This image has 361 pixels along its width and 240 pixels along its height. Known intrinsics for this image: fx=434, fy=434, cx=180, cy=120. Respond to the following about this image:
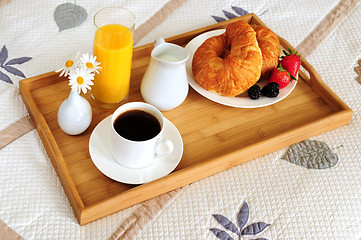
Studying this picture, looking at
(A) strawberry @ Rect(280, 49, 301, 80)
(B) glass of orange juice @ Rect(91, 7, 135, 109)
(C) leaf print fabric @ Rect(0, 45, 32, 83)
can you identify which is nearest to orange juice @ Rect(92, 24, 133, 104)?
(B) glass of orange juice @ Rect(91, 7, 135, 109)

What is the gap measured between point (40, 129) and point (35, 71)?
198 mm

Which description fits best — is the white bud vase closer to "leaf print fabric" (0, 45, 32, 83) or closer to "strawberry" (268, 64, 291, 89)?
"leaf print fabric" (0, 45, 32, 83)

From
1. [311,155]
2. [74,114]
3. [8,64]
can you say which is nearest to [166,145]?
[74,114]

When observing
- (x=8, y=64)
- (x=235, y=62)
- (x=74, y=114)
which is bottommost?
(x=8, y=64)

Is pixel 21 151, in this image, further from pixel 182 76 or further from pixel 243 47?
pixel 243 47

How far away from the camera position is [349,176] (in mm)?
827

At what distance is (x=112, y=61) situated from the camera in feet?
2.61

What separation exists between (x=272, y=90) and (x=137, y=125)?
1.00 ft

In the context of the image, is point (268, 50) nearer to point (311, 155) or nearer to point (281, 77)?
point (281, 77)

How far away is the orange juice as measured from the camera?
31.0 inches

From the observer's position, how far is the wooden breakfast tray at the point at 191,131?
2.38 ft

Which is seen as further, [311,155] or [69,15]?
[69,15]

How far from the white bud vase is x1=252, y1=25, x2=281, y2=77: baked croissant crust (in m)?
0.38

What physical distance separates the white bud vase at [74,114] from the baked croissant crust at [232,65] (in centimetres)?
24
